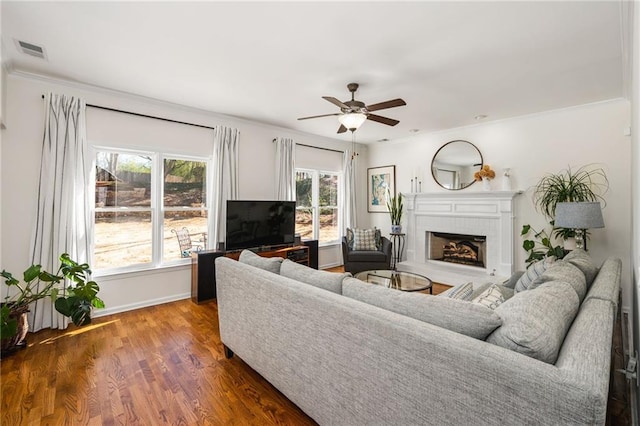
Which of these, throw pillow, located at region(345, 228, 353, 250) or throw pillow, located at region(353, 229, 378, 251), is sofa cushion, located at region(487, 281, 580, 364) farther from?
throw pillow, located at region(345, 228, 353, 250)

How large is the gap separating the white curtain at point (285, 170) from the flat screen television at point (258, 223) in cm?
36

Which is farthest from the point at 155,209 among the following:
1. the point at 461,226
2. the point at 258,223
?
the point at 461,226

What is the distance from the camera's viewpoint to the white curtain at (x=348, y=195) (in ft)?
20.7

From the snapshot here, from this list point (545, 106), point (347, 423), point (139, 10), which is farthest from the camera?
point (545, 106)

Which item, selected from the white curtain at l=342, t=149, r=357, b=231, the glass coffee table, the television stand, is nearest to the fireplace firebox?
the white curtain at l=342, t=149, r=357, b=231

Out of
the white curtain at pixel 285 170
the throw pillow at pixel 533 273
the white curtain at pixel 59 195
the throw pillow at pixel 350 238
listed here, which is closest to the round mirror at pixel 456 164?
the throw pillow at pixel 350 238

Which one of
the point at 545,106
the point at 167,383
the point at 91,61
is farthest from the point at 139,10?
the point at 545,106

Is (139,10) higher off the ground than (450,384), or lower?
higher

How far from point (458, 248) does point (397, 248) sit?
1.15 meters

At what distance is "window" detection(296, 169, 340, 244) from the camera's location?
228 inches

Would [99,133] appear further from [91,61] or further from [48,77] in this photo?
[91,61]

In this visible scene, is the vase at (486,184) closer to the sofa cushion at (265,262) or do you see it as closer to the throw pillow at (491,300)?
the throw pillow at (491,300)

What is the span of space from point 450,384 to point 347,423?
678mm

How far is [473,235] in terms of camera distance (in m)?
5.00
